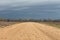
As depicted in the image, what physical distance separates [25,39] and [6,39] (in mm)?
1823

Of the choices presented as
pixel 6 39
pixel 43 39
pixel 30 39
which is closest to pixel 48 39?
pixel 43 39

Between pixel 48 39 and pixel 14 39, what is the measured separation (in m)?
3.25

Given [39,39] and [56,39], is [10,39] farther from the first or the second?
[56,39]

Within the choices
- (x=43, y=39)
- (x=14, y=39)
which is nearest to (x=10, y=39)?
(x=14, y=39)

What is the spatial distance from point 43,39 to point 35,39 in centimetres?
77

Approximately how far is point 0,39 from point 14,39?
141cm

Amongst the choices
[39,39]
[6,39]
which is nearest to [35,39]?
[39,39]

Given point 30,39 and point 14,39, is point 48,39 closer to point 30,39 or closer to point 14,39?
point 30,39

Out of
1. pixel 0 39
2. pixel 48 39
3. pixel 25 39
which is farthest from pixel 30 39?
pixel 0 39

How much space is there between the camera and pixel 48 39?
18.4m

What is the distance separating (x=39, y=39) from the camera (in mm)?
18609

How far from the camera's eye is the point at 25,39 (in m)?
18.4

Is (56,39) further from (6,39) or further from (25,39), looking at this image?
(6,39)

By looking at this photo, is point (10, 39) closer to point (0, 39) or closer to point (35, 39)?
point (0, 39)
